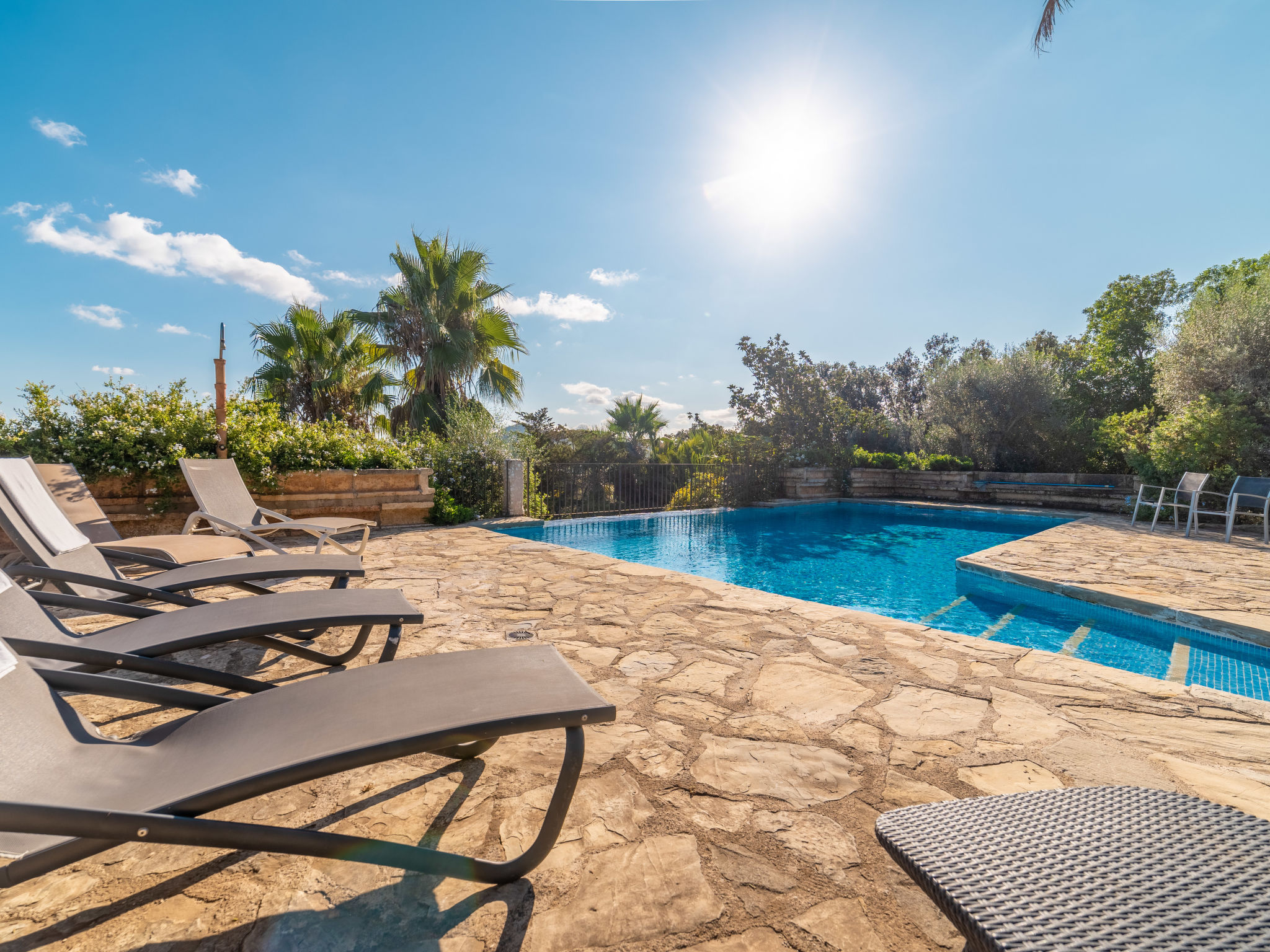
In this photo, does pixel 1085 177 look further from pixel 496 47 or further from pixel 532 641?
pixel 532 641

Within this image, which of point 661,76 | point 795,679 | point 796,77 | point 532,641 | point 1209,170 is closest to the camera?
point 795,679

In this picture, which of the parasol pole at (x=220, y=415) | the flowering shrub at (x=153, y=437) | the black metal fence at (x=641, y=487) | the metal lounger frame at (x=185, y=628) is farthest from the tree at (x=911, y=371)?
the metal lounger frame at (x=185, y=628)

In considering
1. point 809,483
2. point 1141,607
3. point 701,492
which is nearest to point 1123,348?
point 809,483

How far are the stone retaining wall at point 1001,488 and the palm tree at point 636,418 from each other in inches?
535

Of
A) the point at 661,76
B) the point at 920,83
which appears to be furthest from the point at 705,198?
the point at 920,83

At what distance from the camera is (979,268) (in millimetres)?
15055

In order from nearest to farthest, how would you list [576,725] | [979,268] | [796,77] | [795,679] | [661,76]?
[576,725] < [795,679] < [796,77] < [661,76] < [979,268]

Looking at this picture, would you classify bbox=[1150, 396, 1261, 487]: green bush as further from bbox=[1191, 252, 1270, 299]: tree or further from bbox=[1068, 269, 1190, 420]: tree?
bbox=[1191, 252, 1270, 299]: tree

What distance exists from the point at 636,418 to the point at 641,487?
50.4 feet

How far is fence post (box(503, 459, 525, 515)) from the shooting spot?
28.9ft

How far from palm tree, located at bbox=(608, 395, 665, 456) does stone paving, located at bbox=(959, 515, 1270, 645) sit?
67.0 ft

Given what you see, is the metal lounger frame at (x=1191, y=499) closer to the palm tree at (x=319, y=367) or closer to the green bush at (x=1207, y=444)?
→ the green bush at (x=1207, y=444)

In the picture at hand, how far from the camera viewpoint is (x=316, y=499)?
6895mm

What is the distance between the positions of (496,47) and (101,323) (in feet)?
81.4
